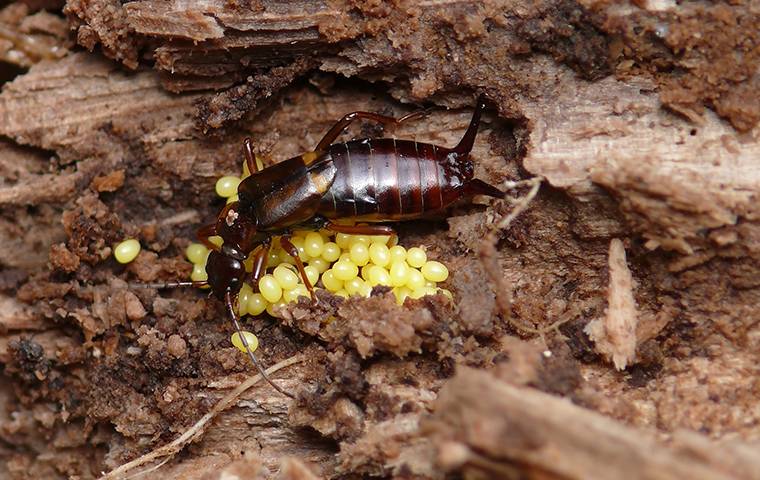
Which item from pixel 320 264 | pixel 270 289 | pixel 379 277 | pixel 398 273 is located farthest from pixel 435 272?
pixel 270 289

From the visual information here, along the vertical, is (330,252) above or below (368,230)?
below

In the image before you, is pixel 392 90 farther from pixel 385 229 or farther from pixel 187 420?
pixel 187 420

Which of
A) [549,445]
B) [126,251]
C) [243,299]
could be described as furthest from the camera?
[126,251]

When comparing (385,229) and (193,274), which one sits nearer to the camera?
(385,229)

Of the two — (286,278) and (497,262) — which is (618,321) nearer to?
(497,262)

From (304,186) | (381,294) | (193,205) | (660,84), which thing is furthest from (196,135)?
(660,84)

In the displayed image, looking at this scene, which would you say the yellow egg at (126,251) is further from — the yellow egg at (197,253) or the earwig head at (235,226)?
Answer: the earwig head at (235,226)
